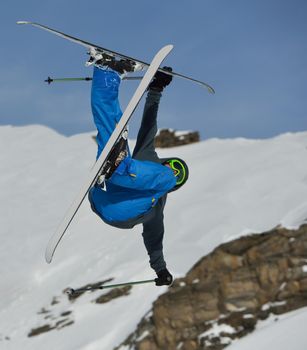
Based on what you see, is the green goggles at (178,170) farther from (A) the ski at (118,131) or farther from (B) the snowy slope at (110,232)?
(B) the snowy slope at (110,232)

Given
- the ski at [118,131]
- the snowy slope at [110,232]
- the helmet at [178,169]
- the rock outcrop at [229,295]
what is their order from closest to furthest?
the ski at [118,131] < the helmet at [178,169] < the rock outcrop at [229,295] < the snowy slope at [110,232]

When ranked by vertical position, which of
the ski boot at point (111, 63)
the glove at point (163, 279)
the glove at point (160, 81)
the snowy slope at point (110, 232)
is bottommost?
the glove at point (163, 279)

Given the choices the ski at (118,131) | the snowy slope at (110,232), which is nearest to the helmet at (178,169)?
the ski at (118,131)

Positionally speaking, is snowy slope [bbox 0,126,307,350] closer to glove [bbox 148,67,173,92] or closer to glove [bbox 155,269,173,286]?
glove [bbox 155,269,173,286]

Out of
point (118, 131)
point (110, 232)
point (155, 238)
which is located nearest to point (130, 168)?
point (118, 131)

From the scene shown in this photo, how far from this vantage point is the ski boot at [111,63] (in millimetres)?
3945

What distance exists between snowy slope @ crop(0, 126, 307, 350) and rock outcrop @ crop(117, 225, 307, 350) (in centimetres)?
61

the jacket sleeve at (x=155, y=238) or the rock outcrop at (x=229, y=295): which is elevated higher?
the rock outcrop at (x=229, y=295)

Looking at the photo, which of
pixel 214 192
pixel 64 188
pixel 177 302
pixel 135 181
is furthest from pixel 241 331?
pixel 64 188

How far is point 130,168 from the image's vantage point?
4.23 meters

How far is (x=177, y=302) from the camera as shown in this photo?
658 inches

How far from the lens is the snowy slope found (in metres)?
18.2

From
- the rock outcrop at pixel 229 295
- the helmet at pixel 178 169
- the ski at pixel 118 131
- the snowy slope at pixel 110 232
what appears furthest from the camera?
the snowy slope at pixel 110 232

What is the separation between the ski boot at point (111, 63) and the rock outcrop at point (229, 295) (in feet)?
40.7
